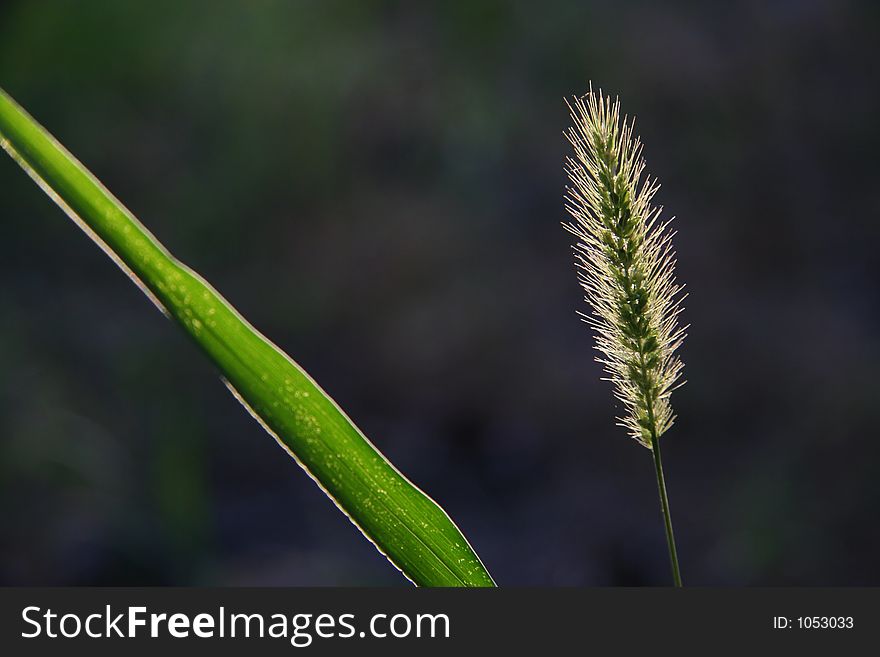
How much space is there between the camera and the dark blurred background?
5008 millimetres

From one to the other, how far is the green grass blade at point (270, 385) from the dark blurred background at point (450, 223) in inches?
153

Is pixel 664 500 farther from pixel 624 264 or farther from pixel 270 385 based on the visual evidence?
pixel 270 385

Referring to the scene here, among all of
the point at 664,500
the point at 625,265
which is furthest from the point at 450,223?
the point at 664,500

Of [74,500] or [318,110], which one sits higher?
[318,110]

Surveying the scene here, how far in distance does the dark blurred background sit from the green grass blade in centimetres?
389

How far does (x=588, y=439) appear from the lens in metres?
5.12

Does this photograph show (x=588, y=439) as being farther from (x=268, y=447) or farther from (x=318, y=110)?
(x=318, y=110)

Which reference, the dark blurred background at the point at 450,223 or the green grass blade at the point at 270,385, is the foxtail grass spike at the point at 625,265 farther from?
the dark blurred background at the point at 450,223

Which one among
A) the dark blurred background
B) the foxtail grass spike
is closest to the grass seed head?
the foxtail grass spike

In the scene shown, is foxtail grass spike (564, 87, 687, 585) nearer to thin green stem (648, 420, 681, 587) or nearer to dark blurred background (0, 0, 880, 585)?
thin green stem (648, 420, 681, 587)

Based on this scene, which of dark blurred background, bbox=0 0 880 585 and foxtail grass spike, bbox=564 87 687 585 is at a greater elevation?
dark blurred background, bbox=0 0 880 585

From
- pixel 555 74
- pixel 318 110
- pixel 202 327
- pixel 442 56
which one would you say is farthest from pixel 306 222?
pixel 202 327

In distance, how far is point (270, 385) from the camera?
898 mm

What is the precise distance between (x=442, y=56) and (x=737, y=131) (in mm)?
2182
